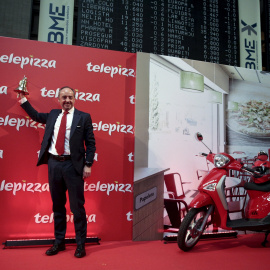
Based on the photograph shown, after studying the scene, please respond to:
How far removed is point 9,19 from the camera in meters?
5.10

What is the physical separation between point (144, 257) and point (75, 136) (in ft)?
4.04

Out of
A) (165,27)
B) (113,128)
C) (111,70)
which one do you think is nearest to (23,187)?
(113,128)

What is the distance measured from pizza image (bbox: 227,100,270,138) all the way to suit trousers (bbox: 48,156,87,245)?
2.07 metres

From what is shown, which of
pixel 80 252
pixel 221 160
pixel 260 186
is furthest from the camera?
pixel 260 186

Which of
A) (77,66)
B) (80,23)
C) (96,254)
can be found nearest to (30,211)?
(96,254)

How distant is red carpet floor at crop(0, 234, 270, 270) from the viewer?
218cm

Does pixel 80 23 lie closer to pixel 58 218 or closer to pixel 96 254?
pixel 58 218

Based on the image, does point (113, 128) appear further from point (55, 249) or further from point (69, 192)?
point (55, 249)

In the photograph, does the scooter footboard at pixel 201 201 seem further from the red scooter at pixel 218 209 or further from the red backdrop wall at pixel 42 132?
the red backdrop wall at pixel 42 132

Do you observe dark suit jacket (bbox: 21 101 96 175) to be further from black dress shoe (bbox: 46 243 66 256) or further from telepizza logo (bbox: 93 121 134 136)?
black dress shoe (bbox: 46 243 66 256)

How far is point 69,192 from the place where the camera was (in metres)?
2.43

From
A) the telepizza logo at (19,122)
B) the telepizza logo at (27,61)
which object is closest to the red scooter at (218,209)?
the telepizza logo at (19,122)

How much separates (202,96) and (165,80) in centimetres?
53

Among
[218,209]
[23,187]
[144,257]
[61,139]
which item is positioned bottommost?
[144,257]
